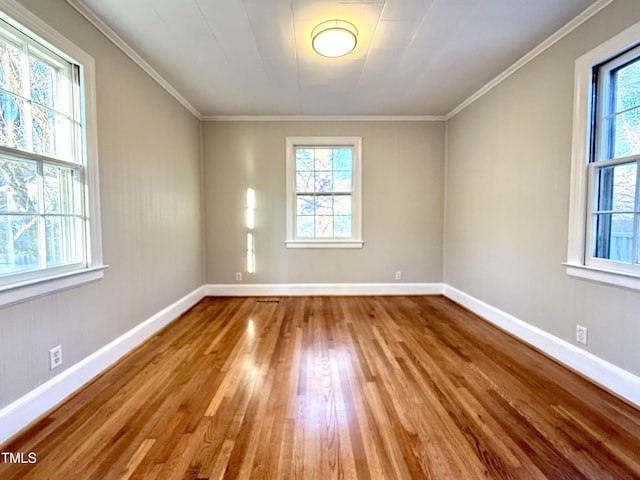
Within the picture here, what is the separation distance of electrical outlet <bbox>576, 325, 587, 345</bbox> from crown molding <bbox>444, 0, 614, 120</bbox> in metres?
2.21

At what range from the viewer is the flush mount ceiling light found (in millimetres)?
2238

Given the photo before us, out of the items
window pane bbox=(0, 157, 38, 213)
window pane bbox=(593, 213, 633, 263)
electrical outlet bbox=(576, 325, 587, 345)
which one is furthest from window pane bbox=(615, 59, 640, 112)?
window pane bbox=(0, 157, 38, 213)

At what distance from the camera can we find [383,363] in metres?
2.33

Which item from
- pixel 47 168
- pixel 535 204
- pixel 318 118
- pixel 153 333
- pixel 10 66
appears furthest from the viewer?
pixel 318 118

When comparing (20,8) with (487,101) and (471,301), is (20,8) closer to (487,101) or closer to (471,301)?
(487,101)

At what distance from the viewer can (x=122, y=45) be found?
8.02ft

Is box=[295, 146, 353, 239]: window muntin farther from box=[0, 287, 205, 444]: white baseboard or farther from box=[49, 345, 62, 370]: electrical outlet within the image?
box=[49, 345, 62, 370]: electrical outlet

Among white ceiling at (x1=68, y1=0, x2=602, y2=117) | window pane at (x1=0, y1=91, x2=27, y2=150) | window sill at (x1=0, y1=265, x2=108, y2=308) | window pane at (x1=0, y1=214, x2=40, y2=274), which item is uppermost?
white ceiling at (x1=68, y1=0, x2=602, y2=117)

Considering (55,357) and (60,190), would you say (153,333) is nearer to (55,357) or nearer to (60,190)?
(55,357)

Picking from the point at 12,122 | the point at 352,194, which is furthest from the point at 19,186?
the point at 352,194

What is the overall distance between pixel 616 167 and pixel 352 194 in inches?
112

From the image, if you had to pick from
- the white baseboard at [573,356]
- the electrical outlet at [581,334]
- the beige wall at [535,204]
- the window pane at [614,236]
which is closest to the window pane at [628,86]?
the beige wall at [535,204]

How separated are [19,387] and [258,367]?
1345 mm

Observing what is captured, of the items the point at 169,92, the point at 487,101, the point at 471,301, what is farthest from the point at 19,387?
the point at 487,101
